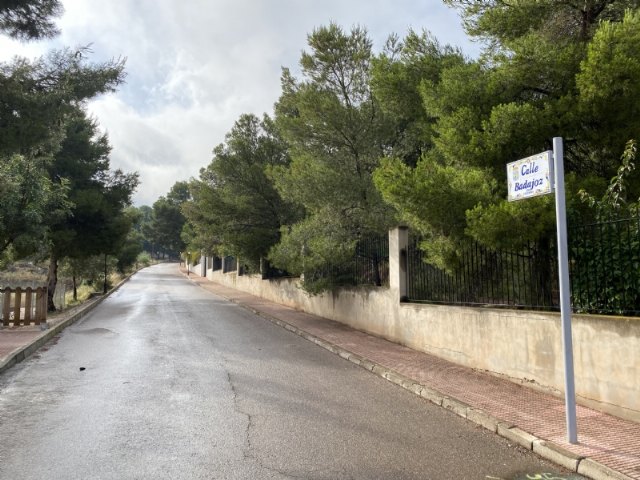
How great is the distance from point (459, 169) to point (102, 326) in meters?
11.8

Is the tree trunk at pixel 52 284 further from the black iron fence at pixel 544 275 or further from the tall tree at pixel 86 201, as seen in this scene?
the black iron fence at pixel 544 275

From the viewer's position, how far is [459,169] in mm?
8477

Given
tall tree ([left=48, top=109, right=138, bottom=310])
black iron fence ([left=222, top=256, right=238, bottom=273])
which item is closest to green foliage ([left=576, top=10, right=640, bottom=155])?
tall tree ([left=48, top=109, right=138, bottom=310])

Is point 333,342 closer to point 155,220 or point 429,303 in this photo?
point 429,303

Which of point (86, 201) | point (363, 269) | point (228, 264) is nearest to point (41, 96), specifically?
point (363, 269)

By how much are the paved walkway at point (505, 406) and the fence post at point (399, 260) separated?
126cm

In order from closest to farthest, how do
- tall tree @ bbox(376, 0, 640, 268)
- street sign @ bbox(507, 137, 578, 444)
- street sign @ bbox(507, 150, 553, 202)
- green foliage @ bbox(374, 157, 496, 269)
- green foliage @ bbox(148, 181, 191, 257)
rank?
street sign @ bbox(507, 137, 578, 444)
street sign @ bbox(507, 150, 553, 202)
tall tree @ bbox(376, 0, 640, 268)
green foliage @ bbox(374, 157, 496, 269)
green foliage @ bbox(148, 181, 191, 257)

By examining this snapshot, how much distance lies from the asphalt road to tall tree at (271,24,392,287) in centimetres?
429

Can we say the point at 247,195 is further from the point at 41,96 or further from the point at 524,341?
the point at 524,341

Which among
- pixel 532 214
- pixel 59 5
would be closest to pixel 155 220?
pixel 59 5

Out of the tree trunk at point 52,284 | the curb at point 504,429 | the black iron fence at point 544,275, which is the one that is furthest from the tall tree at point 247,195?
the curb at point 504,429

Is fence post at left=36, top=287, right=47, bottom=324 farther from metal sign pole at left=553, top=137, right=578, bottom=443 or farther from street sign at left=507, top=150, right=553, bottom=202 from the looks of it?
metal sign pole at left=553, top=137, right=578, bottom=443

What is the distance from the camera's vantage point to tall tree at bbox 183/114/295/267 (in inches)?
825

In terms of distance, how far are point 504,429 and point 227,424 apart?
3.06 m
